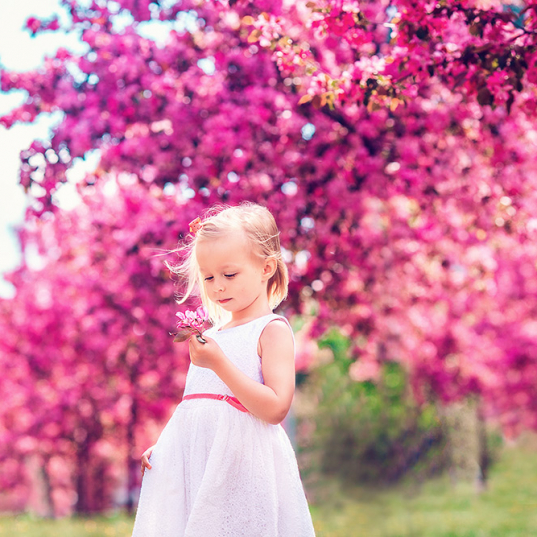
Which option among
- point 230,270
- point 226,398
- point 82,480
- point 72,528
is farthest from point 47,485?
point 230,270

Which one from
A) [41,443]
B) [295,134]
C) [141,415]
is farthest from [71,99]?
[41,443]

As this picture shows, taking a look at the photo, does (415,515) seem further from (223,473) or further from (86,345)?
(223,473)

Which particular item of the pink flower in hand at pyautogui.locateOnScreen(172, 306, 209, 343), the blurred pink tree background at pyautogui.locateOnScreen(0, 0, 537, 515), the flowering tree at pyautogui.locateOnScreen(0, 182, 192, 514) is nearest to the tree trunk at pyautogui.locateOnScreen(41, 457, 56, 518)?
the flowering tree at pyautogui.locateOnScreen(0, 182, 192, 514)

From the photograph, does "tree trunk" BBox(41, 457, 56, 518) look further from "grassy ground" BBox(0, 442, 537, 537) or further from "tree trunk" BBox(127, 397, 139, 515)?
"grassy ground" BBox(0, 442, 537, 537)

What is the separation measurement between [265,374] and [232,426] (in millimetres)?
194

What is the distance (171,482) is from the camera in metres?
2.15

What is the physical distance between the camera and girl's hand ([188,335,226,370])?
2.01 meters

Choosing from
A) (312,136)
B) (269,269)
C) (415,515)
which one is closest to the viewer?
(269,269)

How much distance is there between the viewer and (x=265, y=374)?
7.06 ft

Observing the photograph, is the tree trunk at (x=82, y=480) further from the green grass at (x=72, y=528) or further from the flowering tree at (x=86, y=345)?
the green grass at (x=72, y=528)

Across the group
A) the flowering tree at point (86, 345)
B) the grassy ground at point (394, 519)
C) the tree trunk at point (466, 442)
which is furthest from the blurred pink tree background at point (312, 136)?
the tree trunk at point (466, 442)

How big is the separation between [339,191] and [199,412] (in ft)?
8.88

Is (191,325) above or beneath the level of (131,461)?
above

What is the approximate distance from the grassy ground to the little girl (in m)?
4.91
